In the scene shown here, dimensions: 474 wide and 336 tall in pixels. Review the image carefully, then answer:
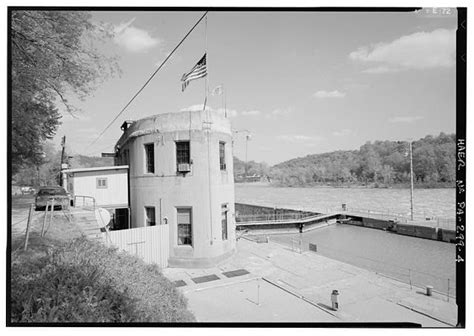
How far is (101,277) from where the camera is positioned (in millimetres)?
3383

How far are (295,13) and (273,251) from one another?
7051 millimetres

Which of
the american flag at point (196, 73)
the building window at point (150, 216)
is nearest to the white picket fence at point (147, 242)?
the building window at point (150, 216)

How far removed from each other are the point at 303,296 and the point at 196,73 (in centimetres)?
521

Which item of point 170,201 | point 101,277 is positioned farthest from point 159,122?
point 101,277

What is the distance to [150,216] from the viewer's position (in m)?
7.93

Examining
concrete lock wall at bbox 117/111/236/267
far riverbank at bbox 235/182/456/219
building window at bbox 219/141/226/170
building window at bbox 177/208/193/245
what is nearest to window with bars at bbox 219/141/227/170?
building window at bbox 219/141/226/170

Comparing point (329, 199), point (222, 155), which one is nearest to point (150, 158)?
point (222, 155)

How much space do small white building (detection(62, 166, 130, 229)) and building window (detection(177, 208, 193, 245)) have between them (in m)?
1.97

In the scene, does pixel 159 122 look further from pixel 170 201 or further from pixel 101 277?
pixel 101 277

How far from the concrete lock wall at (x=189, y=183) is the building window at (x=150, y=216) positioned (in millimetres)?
101

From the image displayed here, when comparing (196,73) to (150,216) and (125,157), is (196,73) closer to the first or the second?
(150,216)

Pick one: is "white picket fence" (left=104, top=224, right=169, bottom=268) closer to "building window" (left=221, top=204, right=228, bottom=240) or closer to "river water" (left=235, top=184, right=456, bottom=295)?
"building window" (left=221, top=204, right=228, bottom=240)

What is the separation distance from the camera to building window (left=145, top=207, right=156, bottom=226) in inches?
310

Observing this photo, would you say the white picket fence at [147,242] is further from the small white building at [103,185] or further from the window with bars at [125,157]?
the window with bars at [125,157]
